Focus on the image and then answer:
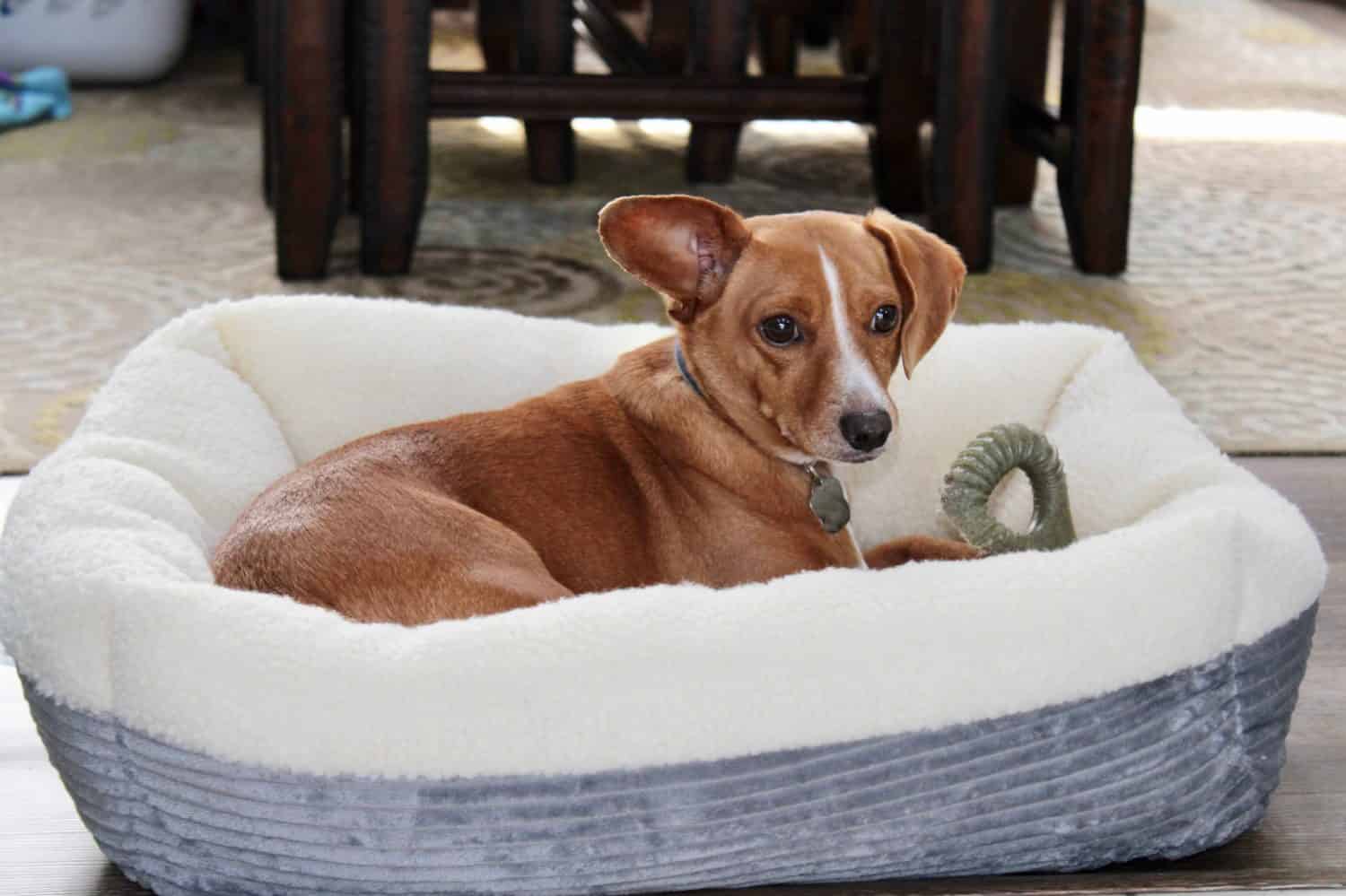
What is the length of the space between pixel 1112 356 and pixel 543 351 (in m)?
0.68

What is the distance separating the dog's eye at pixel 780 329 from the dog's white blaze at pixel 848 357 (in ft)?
0.13

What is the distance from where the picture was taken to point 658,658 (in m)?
1.28

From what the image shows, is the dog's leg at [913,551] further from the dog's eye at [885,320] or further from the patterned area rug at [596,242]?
the patterned area rug at [596,242]

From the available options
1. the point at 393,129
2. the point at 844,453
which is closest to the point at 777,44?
the point at 393,129

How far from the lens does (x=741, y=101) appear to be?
3.17 metres

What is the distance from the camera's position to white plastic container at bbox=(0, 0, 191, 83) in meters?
4.69

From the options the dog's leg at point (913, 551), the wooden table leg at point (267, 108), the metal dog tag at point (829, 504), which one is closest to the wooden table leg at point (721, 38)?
the wooden table leg at point (267, 108)

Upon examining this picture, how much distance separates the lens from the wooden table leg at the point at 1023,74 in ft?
11.7

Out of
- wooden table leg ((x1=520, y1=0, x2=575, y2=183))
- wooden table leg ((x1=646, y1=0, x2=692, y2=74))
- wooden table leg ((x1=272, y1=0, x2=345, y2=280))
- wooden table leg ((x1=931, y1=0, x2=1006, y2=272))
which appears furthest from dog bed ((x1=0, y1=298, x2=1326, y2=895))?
wooden table leg ((x1=646, y1=0, x2=692, y2=74))

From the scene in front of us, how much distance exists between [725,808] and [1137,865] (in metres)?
0.39

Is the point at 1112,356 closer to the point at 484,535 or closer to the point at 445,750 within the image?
the point at 484,535

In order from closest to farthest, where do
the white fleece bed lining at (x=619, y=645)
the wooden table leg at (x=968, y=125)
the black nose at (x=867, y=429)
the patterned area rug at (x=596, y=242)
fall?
the white fleece bed lining at (x=619, y=645)
the black nose at (x=867, y=429)
the patterned area rug at (x=596, y=242)
the wooden table leg at (x=968, y=125)

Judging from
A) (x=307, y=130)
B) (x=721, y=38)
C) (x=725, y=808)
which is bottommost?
(x=725, y=808)

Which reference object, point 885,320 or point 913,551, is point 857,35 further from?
point 885,320
